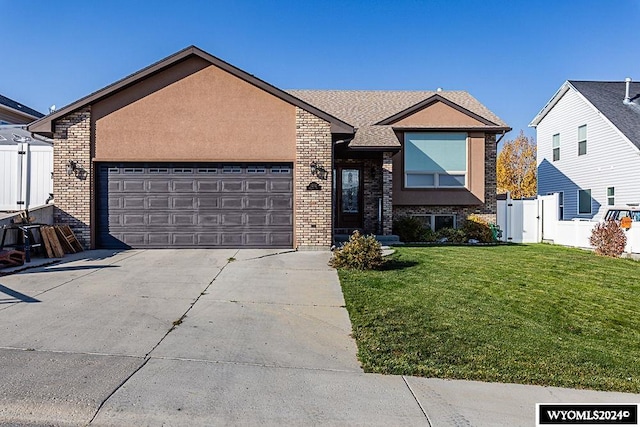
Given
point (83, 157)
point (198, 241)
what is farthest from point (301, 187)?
point (83, 157)

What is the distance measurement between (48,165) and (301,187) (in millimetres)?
7659

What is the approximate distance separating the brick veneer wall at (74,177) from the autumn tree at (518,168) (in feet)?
117

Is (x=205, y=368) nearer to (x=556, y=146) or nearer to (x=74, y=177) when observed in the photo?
(x=74, y=177)

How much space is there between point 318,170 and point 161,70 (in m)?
5.24

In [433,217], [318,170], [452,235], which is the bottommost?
[452,235]

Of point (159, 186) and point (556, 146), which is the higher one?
point (556, 146)

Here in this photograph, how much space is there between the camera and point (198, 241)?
13.0 metres

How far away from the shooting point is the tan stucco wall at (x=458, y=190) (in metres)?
17.7

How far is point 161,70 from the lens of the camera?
12.9 meters

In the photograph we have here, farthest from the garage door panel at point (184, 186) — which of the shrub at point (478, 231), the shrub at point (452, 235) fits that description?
the shrub at point (478, 231)

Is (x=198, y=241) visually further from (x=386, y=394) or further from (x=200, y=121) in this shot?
(x=386, y=394)

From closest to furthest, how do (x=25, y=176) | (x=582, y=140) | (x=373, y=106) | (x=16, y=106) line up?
(x=25, y=176) → (x=373, y=106) → (x=16, y=106) → (x=582, y=140)

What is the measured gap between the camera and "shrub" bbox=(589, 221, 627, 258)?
1336 cm

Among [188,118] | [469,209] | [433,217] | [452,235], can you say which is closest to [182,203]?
[188,118]
